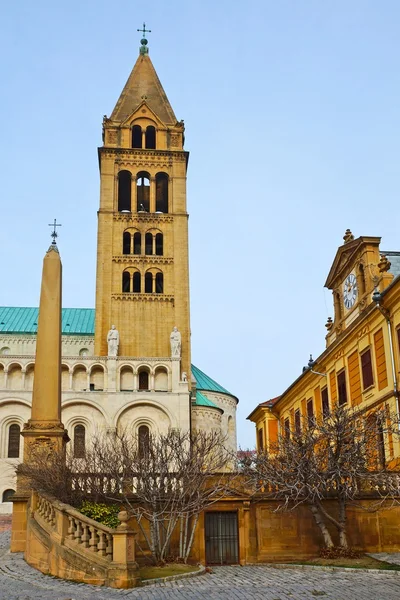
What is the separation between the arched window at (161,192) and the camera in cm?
6894

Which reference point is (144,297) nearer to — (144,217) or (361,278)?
(144,217)

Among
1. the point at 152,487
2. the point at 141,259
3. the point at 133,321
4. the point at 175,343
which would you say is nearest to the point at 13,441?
the point at 133,321

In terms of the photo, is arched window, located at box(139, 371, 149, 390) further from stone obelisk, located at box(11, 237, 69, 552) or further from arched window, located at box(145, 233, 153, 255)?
stone obelisk, located at box(11, 237, 69, 552)

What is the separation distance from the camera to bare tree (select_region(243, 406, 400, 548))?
19375 millimetres

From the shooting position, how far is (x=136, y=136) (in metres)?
71.2

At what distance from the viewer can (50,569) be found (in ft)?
55.6

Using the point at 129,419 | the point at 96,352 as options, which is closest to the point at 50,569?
the point at 129,419

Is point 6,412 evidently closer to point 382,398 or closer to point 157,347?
point 157,347

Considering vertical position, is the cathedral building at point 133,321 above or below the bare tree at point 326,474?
above

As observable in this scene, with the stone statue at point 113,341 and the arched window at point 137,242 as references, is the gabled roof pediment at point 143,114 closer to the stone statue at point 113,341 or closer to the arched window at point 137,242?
the arched window at point 137,242

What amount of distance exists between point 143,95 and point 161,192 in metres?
11.2

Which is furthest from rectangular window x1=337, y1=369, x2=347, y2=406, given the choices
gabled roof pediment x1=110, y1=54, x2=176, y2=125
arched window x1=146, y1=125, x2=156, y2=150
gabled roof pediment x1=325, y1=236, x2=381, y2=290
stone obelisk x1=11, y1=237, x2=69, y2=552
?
gabled roof pediment x1=110, y1=54, x2=176, y2=125

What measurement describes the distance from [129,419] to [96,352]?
7274mm

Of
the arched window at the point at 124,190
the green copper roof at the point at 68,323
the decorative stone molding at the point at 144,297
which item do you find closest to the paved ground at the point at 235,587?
the decorative stone molding at the point at 144,297
